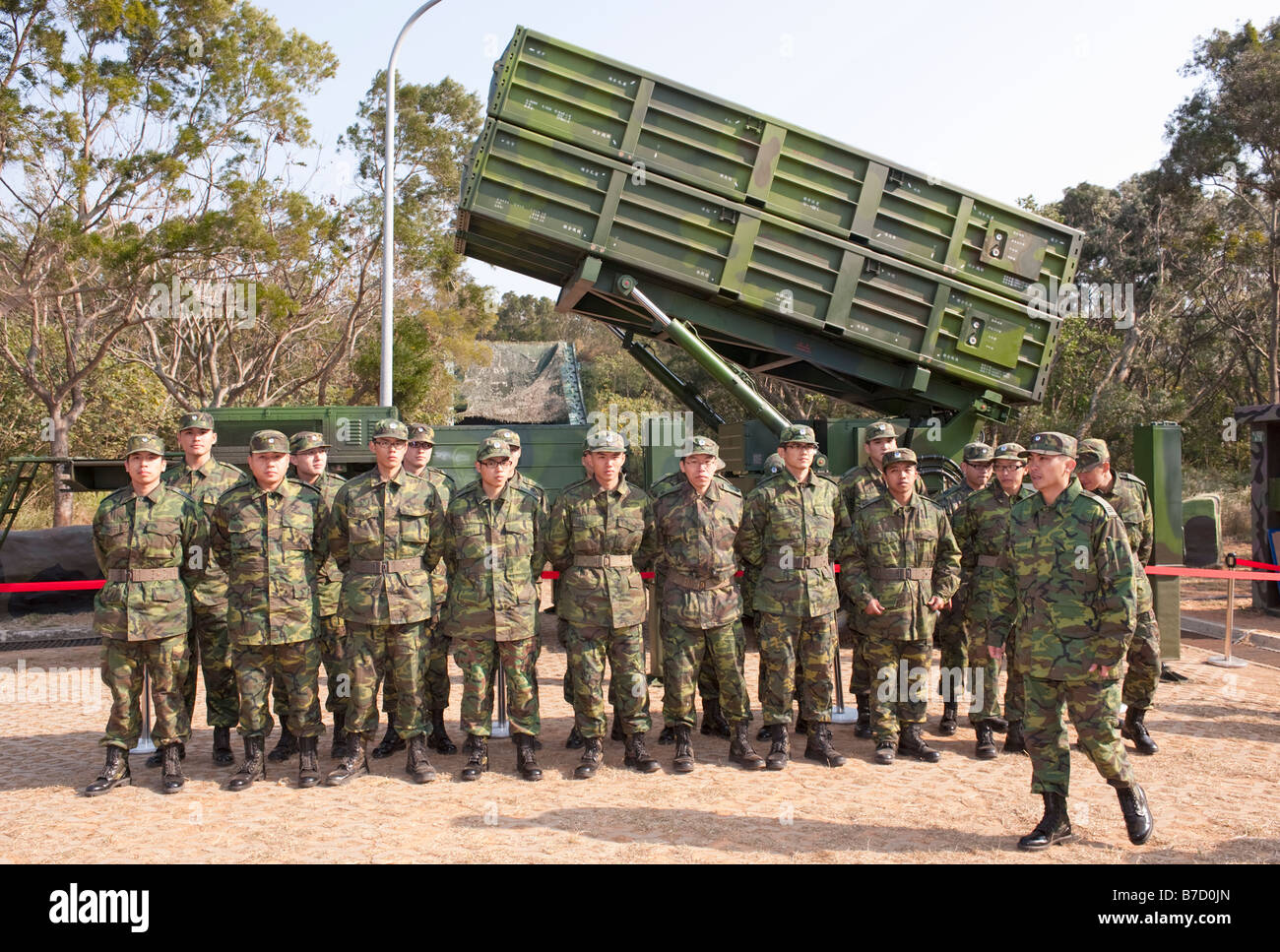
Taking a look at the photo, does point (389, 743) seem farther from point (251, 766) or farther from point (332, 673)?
Answer: point (251, 766)

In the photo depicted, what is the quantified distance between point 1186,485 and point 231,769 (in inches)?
745

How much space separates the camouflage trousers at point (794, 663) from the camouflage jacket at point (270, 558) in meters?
2.33

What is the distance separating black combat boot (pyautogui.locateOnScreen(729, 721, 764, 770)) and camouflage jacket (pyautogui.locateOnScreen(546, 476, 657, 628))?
2.55 feet

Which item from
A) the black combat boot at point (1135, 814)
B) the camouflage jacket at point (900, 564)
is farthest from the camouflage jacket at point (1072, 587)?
the camouflage jacket at point (900, 564)

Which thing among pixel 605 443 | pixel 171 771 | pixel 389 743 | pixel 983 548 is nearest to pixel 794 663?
pixel 983 548

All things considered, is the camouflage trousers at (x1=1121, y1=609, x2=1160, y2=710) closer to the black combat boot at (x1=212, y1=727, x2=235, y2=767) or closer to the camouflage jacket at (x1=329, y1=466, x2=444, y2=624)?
the camouflage jacket at (x1=329, y1=466, x2=444, y2=624)

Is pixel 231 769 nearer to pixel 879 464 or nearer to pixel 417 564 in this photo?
pixel 417 564

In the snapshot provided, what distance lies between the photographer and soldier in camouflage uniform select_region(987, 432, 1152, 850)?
3943mm

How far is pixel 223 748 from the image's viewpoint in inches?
210

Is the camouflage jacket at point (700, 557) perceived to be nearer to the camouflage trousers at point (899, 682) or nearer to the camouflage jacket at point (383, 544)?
the camouflage trousers at point (899, 682)

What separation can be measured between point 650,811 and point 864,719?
1.90 m

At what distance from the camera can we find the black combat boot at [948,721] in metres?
5.89

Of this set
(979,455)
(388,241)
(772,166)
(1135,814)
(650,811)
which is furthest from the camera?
(388,241)

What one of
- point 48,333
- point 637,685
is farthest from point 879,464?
point 48,333
